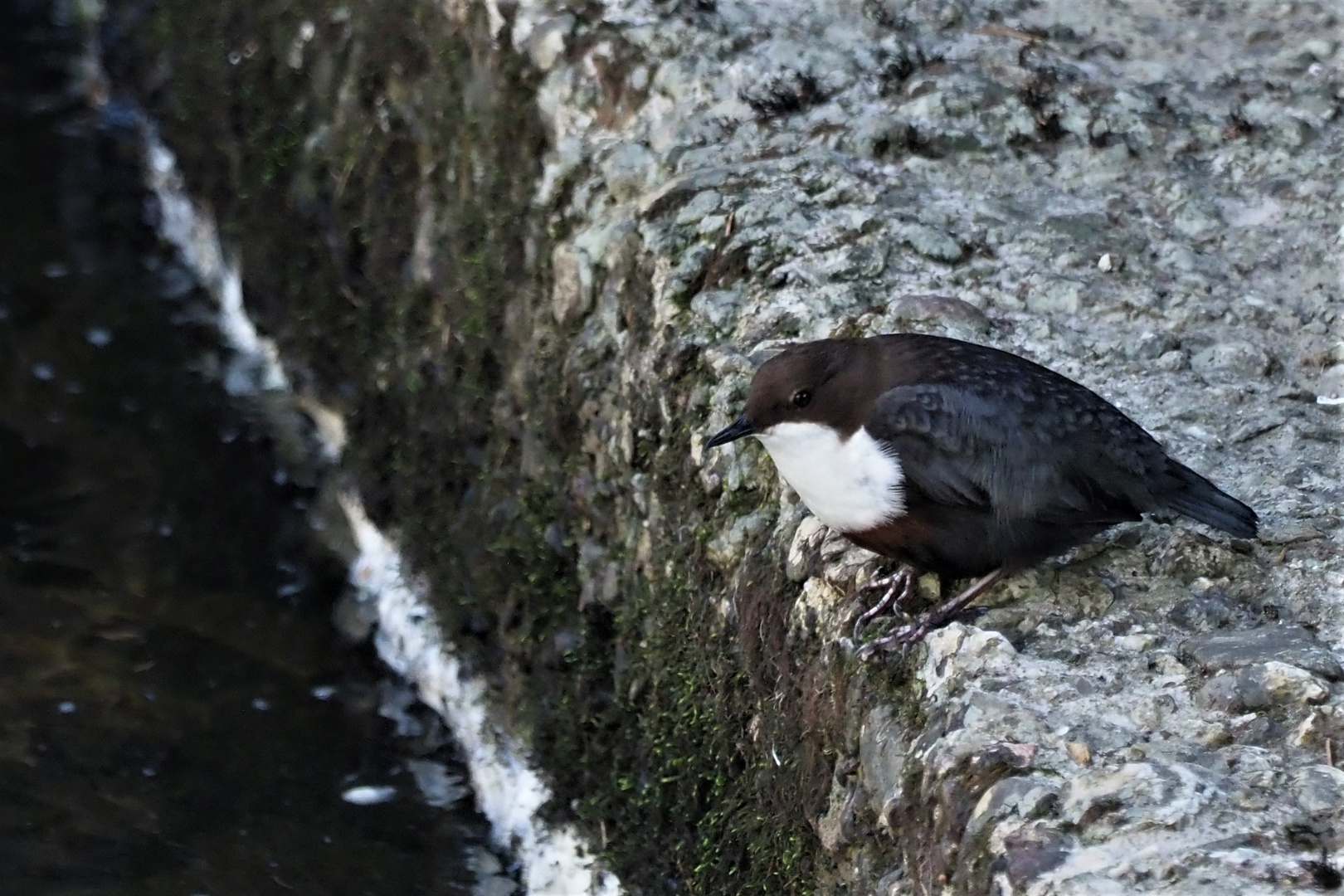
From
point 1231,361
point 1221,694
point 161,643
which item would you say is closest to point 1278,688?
point 1221,694

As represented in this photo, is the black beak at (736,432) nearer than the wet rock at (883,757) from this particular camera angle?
No

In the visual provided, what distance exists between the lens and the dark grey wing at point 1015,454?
11.1ft

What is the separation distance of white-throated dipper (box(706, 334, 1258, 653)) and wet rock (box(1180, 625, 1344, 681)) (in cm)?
24

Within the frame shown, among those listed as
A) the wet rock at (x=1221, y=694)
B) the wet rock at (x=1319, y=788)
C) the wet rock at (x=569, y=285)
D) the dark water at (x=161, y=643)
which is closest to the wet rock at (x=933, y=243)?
the wet rock at (x=569, y=285)

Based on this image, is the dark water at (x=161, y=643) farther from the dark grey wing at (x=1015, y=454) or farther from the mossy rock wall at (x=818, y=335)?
the dark grey wing at (x=1015, y=454)

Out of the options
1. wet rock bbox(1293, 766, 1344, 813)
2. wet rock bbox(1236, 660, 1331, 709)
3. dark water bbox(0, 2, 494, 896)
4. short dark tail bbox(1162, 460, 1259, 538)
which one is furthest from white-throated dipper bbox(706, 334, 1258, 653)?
dark water bbox(0, 2, 494, 896)

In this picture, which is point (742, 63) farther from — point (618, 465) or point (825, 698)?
point (825, 698)

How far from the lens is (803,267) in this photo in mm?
4641

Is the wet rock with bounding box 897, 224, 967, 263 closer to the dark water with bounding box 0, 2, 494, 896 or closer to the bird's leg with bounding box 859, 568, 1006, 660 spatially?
the bird's leg with bounding box 859, 568, 1006, 660

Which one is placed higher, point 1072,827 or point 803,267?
point 803,267

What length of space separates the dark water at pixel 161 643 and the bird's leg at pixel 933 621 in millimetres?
2347

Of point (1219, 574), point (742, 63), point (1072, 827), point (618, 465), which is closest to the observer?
point (1072, 827)

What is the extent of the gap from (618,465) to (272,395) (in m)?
Answer: 3.05

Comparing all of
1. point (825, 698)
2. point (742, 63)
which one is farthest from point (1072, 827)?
point (742, 63)
